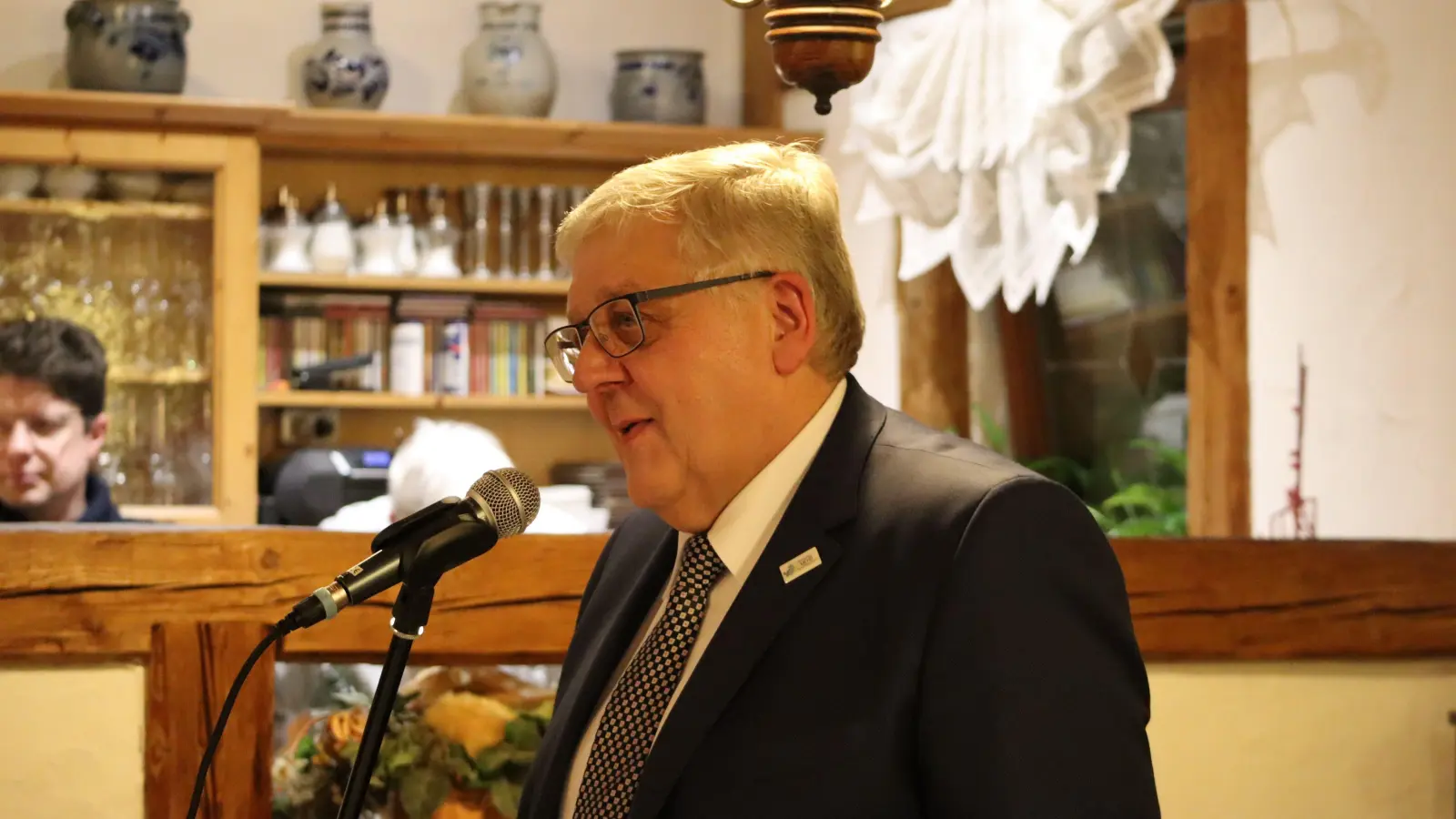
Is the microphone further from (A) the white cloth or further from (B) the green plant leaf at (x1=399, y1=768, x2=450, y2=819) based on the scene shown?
(A) the white cloth

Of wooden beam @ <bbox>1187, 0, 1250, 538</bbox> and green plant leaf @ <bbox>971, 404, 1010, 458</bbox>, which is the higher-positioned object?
wooden beam @ <bbox>1187, 0, 1250, 538</bbox>

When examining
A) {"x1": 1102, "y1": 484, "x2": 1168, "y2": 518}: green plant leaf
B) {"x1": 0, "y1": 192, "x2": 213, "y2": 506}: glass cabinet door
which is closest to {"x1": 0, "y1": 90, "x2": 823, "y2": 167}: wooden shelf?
{"x1": 0, "y1": 192, "x2": 213, "y2": 506}: glass cabinet door

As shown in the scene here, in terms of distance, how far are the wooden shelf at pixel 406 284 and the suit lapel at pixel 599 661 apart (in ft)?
9.69

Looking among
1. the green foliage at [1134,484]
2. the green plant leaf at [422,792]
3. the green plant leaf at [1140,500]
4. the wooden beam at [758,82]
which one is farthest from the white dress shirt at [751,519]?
the wooden beam at [758,82]

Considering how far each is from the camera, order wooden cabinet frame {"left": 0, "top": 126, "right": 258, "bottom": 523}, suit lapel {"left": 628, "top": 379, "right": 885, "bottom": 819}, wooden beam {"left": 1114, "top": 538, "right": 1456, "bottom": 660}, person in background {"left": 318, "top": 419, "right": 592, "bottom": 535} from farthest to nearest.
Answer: wooden cabinet frame {"left": 0, "top": 126, "right": 258, "bottom": 523} → person in background {"left": 318, "top": 419, "right": 592, "bottom": 535} → wooden beam {"left": 1114, "top": 538, "right": 1456, "bottom": 660} → suit lapel {"left": 628, "top": 379, "right": 885, "bottom": 819}

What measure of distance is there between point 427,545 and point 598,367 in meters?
0.25

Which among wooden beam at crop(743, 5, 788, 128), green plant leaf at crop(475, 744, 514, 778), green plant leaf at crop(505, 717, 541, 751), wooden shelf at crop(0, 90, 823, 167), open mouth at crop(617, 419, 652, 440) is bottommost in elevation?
green plant leaf at crop(475, 744, 514, 778)

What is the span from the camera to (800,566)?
1238 mm

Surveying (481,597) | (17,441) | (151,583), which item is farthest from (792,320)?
(17,441)

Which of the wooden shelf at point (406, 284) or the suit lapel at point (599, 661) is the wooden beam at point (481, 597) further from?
the wooden shelf at point (406, 284)

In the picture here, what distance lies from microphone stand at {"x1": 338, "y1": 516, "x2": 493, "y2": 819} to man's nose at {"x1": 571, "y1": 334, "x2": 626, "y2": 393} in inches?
8.6

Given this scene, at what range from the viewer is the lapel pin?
124cm

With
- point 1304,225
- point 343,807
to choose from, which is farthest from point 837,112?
point 343,807

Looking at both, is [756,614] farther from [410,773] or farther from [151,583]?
[151,583]
